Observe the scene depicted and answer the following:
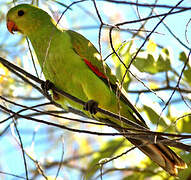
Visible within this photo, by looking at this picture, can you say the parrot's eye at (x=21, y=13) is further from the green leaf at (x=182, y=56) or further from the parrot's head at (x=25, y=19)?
the green leaf at (x=182, y=56)

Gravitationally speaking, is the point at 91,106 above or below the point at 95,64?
below

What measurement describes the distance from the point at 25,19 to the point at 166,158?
167 cm

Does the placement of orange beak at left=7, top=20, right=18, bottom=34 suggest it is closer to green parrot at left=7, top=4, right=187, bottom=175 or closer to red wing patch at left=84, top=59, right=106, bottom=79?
green parrot at left=7, top=4, right=187, bottom=175

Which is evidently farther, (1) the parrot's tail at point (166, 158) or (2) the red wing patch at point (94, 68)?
(2) the red wing patch at point (94, 68)

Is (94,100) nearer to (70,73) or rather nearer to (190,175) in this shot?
(70,73)

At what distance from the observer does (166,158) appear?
2572 millimetres

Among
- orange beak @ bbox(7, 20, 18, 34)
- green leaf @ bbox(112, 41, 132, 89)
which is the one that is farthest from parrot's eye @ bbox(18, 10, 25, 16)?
green leaf @ bbox(112, 41, 132, 89)

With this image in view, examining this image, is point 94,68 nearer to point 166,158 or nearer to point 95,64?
point 95,64

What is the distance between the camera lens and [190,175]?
2742 millimetres

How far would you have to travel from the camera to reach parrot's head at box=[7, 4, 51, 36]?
2984 millimetres

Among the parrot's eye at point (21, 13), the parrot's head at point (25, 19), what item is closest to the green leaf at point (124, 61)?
the parrot's head at point (25, 19)

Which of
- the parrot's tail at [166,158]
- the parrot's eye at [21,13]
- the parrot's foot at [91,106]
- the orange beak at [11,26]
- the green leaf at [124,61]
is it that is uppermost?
the parrot's eye at [21,13]

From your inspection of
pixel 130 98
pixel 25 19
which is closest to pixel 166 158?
pixel 130 98

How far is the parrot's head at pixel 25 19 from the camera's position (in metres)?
2.98
